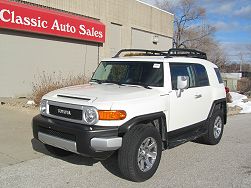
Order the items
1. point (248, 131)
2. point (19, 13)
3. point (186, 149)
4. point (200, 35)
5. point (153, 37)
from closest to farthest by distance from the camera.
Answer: point (186, 149), point (248, 131), point (19, 13), point (153, 37), point (200, 35)

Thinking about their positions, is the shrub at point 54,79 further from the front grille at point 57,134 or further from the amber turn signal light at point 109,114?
the amber turn signal light at point 109,114

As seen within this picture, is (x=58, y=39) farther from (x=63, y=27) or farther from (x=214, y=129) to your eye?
(x=214, y=129)

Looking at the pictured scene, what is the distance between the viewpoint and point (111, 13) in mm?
20188

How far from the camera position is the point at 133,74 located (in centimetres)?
641

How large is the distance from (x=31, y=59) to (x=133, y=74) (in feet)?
33.5

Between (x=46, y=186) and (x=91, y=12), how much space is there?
48.6 feet

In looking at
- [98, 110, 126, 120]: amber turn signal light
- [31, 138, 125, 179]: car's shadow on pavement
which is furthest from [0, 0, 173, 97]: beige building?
[98, 110, 126, 120]: amber turn signal light

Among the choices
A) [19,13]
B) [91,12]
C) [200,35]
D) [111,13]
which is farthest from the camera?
[200,35]

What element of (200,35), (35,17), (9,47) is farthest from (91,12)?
(200,35)

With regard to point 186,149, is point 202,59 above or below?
above

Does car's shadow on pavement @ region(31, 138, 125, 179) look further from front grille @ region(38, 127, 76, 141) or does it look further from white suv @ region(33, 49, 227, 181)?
front grille @ region(38, 127, 76, 141)

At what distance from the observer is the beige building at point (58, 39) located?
14.4 m

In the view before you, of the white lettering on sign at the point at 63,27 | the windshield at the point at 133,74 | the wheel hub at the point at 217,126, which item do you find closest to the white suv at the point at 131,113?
the windshield at the point at 133,74

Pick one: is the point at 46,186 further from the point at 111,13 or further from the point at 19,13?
the point at 111,13
